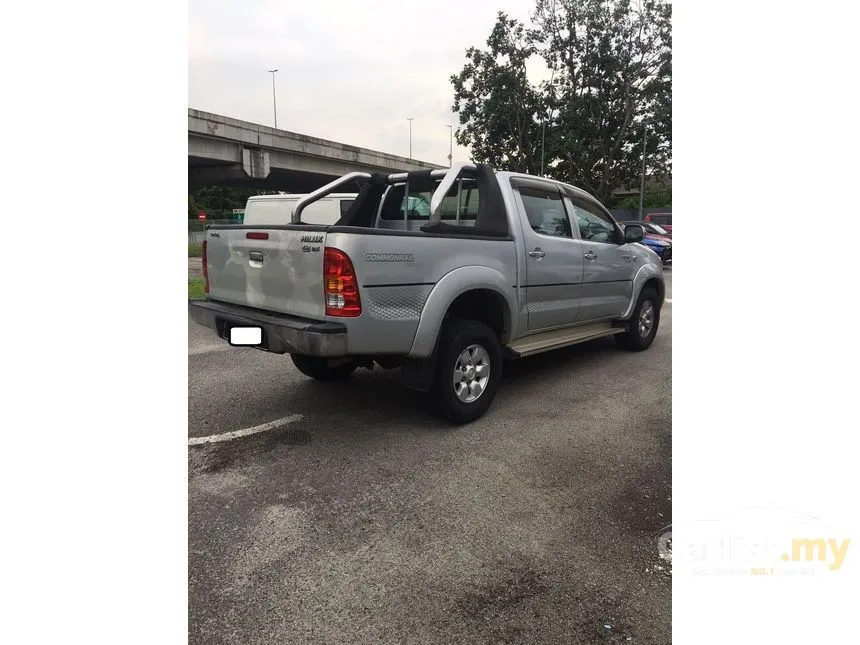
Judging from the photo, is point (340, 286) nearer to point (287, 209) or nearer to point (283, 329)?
point (283, 329)

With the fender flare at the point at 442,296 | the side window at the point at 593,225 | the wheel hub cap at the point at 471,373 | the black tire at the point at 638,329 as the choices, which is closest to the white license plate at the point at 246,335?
the fender flare at the point at 442,296

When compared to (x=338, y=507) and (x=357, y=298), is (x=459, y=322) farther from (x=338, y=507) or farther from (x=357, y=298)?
(x=338, y=507)

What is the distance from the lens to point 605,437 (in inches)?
163

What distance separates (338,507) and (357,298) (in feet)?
4.00

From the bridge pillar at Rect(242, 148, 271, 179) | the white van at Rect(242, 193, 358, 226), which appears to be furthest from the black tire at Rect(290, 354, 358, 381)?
the bridge pillar at Rect(242, 148, 271, 179)

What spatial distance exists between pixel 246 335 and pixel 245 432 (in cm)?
77

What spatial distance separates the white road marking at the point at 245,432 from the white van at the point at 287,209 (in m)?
6.70

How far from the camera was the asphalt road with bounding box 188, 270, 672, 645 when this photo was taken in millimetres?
2271

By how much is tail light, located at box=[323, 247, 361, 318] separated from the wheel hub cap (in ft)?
3.25

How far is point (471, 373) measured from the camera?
4.39m

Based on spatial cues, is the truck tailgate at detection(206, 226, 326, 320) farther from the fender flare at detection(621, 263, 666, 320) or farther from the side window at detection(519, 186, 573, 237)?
the fender flare at detection(621, 263, 666, 320)

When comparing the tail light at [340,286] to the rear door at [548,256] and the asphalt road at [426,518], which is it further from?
Result: the rear door at [548,256]

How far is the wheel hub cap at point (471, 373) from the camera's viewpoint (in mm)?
4305

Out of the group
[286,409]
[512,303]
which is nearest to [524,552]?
[512,303]
